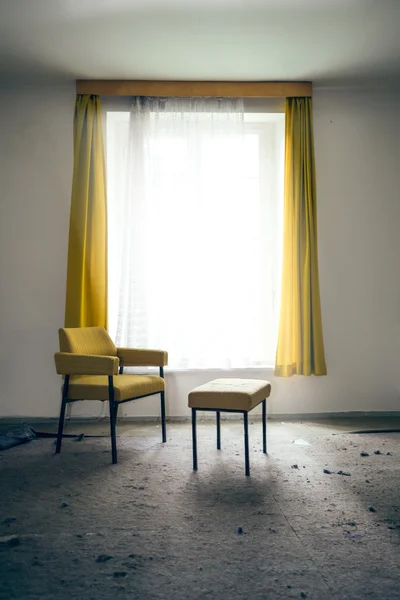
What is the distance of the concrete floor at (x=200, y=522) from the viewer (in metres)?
1.73

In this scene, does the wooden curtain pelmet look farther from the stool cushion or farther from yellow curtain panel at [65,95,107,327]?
the stool cushion

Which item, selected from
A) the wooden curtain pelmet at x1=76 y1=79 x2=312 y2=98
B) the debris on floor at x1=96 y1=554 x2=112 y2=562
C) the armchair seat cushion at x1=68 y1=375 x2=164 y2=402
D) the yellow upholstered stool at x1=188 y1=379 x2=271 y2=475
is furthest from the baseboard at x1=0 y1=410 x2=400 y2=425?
the wooden curtain pelmet at x1=76 y1=79 x2=312 y2=98

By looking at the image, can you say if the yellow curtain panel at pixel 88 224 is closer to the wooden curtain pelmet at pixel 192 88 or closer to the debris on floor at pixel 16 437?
the wooden curtain pelmet at pixel 192 88

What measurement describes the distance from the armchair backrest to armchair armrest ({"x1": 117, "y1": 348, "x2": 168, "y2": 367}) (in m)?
0.08

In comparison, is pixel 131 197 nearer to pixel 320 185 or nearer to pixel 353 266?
pixel 320 185

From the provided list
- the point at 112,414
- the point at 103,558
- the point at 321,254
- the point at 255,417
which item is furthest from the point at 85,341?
the point at 321,254

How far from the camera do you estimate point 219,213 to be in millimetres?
4570

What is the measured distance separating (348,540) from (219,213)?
3.08 metres

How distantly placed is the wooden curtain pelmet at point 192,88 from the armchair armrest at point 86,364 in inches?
98.8

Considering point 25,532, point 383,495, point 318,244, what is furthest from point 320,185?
point 25,532

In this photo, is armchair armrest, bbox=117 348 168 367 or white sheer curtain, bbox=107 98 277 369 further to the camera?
white sheer curtain, bbox=107 98 277 369

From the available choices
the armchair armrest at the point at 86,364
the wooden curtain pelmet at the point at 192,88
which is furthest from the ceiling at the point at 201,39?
the armchair armrest at the point at 86,364

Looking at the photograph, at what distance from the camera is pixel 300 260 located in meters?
4.56

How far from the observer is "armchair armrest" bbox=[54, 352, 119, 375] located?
314cm
